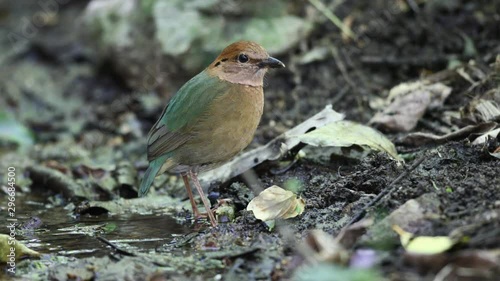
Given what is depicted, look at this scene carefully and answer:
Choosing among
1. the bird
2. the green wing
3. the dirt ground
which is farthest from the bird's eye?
the dirt ground

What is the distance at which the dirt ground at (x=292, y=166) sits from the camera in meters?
3.17

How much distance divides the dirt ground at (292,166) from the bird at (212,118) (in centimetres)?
29

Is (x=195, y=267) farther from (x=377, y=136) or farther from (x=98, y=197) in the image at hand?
(x=98, y=197)

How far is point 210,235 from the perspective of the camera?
4.00m

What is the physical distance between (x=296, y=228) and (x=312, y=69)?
3622mm

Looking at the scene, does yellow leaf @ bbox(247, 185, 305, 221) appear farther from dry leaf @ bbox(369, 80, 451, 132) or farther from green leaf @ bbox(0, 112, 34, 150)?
green leaf @ bbox(0, 112, 34, 150)

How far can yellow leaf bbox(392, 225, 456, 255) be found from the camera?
2.80 m

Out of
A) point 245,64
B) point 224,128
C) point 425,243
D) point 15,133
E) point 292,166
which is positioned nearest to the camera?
point 425,243

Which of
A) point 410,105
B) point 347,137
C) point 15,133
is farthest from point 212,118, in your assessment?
point 15,133

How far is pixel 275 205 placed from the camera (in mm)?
4043

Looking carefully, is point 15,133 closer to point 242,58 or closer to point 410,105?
point 242,58

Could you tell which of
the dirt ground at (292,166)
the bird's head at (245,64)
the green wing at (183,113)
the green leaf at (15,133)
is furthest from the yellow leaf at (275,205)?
the green leaf at (15,133)

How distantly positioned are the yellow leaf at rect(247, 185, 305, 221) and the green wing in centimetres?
94

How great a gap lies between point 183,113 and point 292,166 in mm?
891
